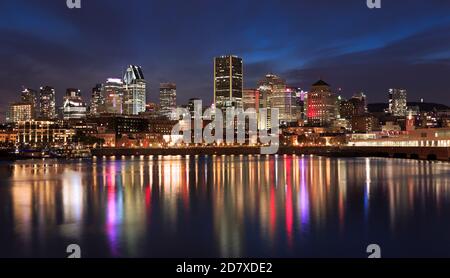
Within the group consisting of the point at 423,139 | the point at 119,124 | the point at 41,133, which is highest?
the point at 119,124

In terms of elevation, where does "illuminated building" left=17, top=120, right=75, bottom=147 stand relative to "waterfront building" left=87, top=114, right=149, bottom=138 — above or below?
below

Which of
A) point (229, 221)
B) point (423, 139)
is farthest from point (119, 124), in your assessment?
point (229, 221)

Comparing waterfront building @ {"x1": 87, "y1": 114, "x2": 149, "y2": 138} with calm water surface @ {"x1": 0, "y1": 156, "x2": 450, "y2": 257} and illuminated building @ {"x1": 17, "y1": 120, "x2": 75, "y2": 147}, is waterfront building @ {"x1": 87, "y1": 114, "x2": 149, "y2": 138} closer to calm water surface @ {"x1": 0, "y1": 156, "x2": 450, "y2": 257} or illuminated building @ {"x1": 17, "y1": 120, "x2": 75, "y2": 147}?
illuminated building @ {"x1": 17, "y1": 120, "x2": 75, "y2": 147}

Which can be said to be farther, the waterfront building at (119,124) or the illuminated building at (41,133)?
the waterfront building at (119,124)

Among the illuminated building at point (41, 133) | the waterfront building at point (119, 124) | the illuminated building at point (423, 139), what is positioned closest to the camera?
the illuminated building at point (423, 139)

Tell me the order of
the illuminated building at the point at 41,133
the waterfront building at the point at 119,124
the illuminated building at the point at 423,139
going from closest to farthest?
the illuminated building at the point at 423,139
the illuminated building at the point at 41,133
the waterfront building at the point at 119,124

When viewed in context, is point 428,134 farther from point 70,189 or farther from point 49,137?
point 49,137

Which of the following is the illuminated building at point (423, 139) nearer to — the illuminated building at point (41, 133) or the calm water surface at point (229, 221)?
the calm water surface at point (229, 221)

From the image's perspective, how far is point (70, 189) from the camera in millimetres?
32500

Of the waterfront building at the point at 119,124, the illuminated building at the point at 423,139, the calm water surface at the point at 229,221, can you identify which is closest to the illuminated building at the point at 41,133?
the waterfront building at the point at 119,124

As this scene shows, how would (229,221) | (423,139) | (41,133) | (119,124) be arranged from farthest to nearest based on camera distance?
(119,124) < (41,133) < (423,139) < (229,221)

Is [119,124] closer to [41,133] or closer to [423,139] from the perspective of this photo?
[41,133]

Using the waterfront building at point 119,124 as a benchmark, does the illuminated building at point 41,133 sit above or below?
below

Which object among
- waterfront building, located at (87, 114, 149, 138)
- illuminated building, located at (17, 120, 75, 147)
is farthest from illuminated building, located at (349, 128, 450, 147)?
waterfront building, located at (87, 114, 149, 138)
